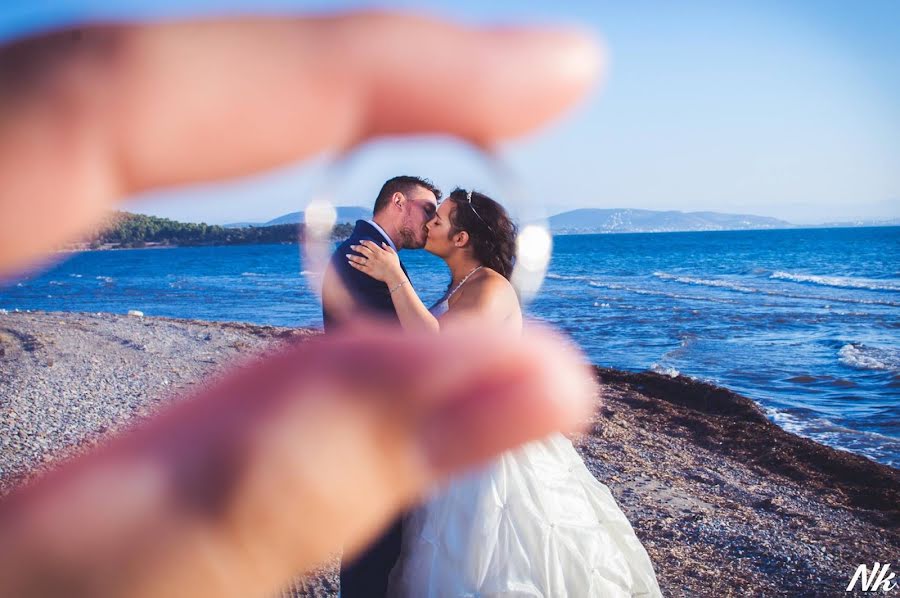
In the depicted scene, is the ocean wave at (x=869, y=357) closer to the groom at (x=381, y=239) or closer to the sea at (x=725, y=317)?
the sea at (x=725, y=317)

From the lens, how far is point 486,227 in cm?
202

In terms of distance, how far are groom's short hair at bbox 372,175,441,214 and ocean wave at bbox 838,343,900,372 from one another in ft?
53.8

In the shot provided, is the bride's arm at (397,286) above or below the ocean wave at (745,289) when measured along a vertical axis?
above

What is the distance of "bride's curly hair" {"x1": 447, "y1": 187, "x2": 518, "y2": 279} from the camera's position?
1354 millimetres

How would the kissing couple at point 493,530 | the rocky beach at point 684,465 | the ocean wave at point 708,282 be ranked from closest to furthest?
1. the kissing couple at point 493,530
2. the rocky beach at point 684,465
3. the ocean wave at point 708,282

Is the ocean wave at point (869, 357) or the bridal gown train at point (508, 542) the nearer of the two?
the bridal gown train at point (508, 542)

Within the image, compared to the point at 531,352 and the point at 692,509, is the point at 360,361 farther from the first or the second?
the point at 692,509

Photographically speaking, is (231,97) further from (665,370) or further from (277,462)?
(665,370)

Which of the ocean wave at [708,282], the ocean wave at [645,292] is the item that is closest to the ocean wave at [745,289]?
the ocean wave at [708,282]

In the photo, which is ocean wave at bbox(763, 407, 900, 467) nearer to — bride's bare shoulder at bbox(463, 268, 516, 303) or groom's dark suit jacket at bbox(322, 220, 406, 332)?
bride's bare shoulder at bbox(463, 268, 516, 303)

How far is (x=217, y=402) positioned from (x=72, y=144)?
23 centimetres

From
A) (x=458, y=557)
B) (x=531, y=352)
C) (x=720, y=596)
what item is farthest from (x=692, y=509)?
(x=531, y=352)

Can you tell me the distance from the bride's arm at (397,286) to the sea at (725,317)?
0.53 ft

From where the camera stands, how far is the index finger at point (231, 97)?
1.52 feet
